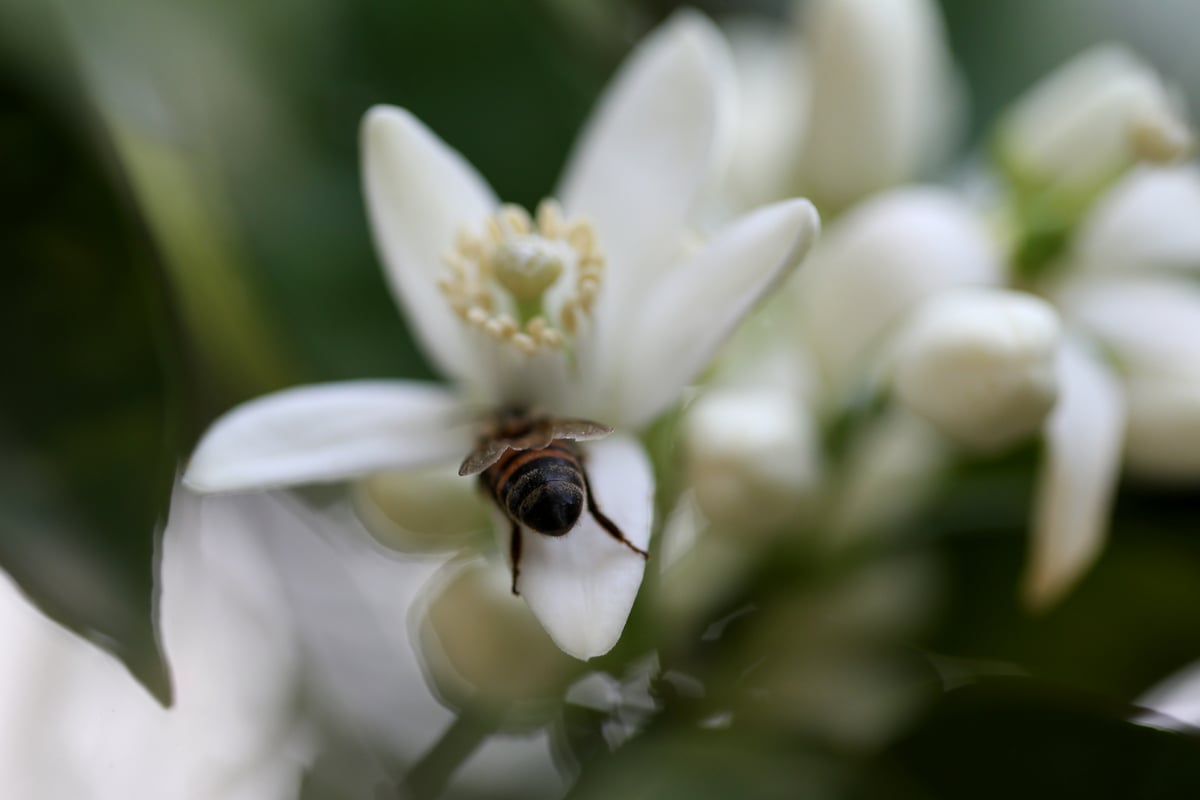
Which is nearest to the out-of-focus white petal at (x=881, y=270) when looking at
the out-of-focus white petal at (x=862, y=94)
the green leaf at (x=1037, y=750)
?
the out-of-focus white petal at (x=862, y=94)

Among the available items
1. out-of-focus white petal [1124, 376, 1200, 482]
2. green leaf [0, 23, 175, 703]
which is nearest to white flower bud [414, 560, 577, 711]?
green leaf [0, 23, 175, 703]

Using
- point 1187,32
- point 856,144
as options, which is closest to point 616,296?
point 856,144

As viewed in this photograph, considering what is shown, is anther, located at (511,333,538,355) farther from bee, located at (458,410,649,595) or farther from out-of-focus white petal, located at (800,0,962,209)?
out-of-focus white petal, located at (800,0,962,209)

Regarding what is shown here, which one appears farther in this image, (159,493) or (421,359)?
(421,359)

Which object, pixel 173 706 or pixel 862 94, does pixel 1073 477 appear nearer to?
pixel 862 94

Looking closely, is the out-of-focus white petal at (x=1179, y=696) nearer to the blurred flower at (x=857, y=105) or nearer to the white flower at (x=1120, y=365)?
the white flower at (x=1120, y=365)

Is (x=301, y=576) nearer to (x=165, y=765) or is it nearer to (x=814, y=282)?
(x=165, y=765)
